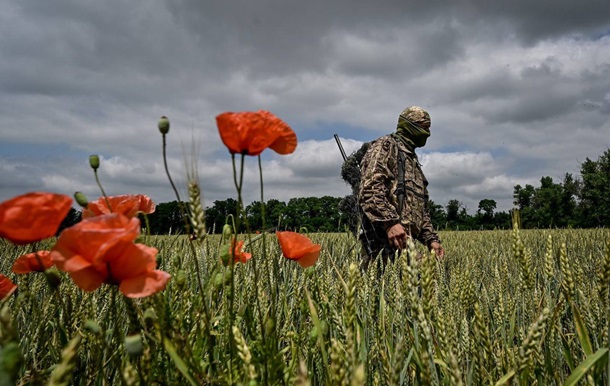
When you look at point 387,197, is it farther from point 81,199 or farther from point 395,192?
point 81,199

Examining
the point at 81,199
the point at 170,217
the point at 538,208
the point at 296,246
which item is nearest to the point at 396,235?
the point at 170,217

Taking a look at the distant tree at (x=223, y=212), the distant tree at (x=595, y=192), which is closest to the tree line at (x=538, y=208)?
the distant tree at (x=595, y=192)

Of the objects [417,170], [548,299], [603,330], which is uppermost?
[417,170]

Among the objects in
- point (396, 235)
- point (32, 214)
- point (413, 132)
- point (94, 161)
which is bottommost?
point (396, 235)

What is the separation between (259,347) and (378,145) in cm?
265

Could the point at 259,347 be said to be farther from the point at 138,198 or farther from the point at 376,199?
the point at 376,199

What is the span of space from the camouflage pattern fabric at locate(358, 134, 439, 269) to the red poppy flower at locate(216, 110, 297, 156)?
7.60 ft

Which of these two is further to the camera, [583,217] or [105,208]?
[583,217]

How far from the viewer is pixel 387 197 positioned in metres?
3.36

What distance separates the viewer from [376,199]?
3.13 meters

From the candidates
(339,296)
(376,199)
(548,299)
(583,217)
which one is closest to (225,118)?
(339,296)

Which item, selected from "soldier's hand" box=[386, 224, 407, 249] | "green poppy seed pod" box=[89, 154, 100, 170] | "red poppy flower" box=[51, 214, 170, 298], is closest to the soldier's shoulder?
"soldier's hand" box=[386, 224, 407, 249]

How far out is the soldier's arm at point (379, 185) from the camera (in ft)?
10.1

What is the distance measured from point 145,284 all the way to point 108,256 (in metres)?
0.07
